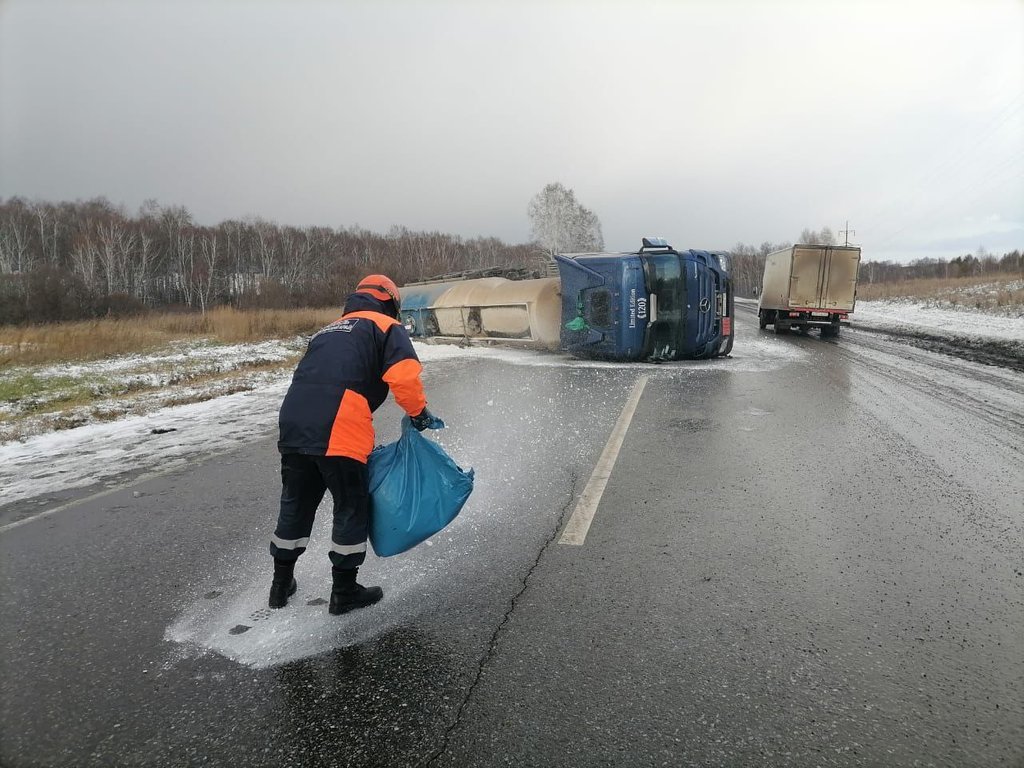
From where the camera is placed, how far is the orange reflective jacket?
8.87 feet

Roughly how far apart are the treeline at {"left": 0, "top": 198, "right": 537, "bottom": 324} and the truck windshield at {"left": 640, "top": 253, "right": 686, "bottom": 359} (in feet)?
100

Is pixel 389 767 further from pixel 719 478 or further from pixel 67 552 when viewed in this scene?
pixel 719 478

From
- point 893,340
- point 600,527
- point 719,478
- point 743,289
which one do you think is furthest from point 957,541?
point 743,289

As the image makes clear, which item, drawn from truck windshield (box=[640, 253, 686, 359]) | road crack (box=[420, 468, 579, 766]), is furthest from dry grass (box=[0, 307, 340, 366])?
road crack (box=[420, 468, 579, 766])

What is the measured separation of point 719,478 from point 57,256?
2841 inches

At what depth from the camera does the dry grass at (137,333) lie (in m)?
15.1

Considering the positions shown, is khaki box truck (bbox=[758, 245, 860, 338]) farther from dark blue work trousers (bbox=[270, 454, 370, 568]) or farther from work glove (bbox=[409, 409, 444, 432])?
dark blue work trousers (bbox=[270, 454, 370, 568])

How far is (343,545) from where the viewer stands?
2781 millimetres

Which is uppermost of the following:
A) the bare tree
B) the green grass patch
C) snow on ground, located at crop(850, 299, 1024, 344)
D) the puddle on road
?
the bare tree

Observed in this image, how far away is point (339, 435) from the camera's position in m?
2.70

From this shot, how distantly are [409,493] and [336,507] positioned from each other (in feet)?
1.19

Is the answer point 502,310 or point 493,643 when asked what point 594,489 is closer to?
point 493,643

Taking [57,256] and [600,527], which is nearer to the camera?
[600,527]

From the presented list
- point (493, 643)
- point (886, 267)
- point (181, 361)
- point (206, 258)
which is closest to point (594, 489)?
point (493, 643)
